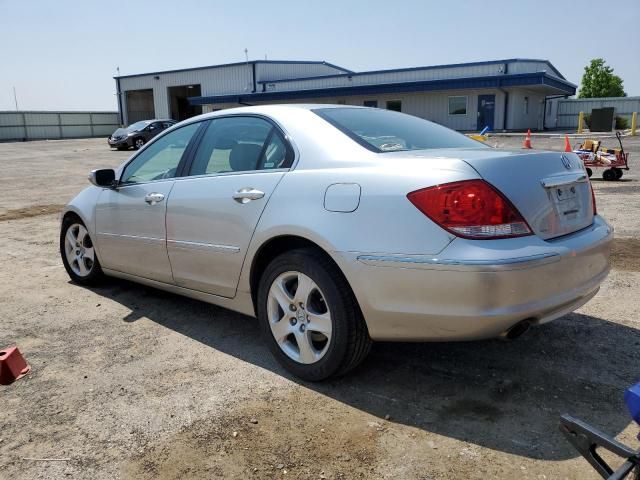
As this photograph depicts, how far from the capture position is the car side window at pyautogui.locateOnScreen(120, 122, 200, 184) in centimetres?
425

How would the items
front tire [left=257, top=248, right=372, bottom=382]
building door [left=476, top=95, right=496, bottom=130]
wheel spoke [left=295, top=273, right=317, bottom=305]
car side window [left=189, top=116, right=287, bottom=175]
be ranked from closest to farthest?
front tire [left=257, top=248, right=372, bottom=382] → wheel spoke [left=295, top=273, right=317, bottom=305] → car side window [left=189, top=116, right=287, bottom=175] → building door [left=476, top=95, right=496, bottom=130]

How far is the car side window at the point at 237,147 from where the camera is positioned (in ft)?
11.8

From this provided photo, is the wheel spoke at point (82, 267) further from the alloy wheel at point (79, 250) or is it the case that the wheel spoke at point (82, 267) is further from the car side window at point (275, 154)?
the car side window at point (275, 154)

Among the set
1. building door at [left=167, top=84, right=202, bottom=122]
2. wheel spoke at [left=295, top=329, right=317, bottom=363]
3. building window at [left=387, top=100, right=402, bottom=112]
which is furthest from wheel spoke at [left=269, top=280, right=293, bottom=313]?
building door at [left=167, top=84, right=202, bottom=122]

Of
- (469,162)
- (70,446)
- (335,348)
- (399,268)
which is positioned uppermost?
(469,162)

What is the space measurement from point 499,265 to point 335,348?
3.23 feet

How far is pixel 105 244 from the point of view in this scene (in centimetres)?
482

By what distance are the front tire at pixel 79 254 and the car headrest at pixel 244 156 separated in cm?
198

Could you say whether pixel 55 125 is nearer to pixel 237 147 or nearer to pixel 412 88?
pixel 412 88

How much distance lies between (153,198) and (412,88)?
31.9 meters

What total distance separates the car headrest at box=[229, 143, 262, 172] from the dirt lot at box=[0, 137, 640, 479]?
1.20 metres

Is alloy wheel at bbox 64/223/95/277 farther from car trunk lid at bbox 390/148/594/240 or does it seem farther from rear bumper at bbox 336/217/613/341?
car trunk lid at bbox 390/148/594/240

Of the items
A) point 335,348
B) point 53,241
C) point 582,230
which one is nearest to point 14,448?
point 335,348

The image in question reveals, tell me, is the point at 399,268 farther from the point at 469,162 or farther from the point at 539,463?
the point at 539,463
